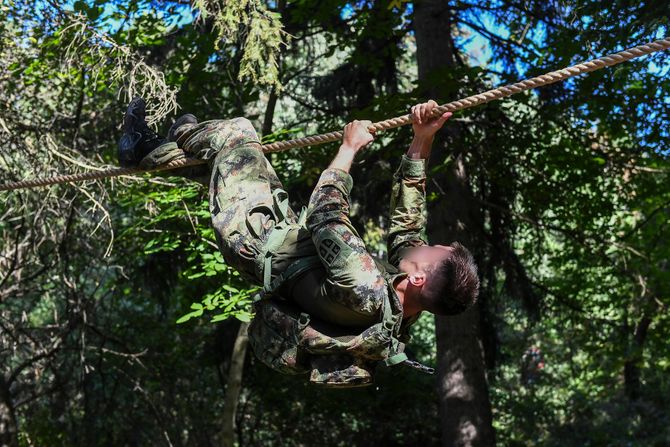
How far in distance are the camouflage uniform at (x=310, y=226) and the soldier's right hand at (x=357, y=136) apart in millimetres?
254

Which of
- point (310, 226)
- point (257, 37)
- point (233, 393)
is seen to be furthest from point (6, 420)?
point (310, 226)

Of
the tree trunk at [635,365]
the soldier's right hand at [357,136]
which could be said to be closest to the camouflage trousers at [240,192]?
the soldier's right hand at [357,136]

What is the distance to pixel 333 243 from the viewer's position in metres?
2.98

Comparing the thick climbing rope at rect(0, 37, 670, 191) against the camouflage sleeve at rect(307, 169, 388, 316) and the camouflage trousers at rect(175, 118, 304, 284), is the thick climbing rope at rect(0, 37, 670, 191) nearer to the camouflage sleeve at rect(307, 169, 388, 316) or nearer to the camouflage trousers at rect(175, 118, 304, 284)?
the camouflage trousers at rect(175, 118, 304, 284)

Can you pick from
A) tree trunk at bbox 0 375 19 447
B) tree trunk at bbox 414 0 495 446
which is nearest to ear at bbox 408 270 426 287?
tree trunk at bbox 414 0 495 446

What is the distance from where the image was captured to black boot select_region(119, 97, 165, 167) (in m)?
4.02

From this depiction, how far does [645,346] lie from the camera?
1112cm

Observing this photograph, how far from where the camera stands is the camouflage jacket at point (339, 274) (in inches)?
117

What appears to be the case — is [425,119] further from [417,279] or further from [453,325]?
[453,325]

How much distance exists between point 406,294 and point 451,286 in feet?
0.57

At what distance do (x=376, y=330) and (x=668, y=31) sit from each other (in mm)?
3574

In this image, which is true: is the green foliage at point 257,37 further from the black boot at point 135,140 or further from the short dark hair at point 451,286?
the short dark hair at point 451,286

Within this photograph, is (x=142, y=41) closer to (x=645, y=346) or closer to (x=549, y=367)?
(x=645, y=346)

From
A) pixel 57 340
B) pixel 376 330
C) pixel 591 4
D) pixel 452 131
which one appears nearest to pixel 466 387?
pixel 452 131
